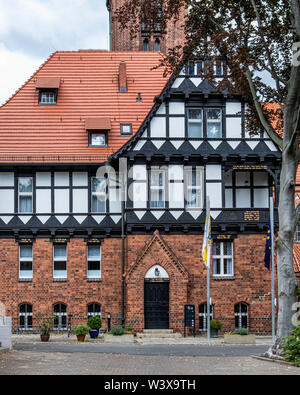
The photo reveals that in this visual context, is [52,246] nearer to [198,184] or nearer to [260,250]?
[198,184]

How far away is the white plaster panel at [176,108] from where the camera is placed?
109 ft

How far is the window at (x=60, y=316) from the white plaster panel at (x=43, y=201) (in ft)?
14.1

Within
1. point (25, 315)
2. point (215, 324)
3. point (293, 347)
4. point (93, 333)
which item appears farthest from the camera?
point (25, 315)

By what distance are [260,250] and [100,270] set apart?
7.33 m

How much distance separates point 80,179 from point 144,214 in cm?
372

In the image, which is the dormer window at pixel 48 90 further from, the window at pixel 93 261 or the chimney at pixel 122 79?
the window at pixel 93 261

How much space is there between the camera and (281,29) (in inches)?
824

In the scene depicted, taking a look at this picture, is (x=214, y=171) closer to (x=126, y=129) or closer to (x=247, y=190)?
(x=247, y=190)

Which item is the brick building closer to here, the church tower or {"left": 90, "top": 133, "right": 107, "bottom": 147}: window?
{"left": 90, "top": 133, "right": 107, "bottom": 147}: window

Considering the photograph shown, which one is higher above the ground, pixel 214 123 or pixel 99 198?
pixel 214 123

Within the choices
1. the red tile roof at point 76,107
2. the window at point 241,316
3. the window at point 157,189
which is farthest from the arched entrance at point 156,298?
the red tile roof at point 76,107

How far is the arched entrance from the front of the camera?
3225 cm

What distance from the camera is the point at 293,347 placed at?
19.1 meters

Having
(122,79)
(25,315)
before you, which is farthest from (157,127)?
(25,315)
